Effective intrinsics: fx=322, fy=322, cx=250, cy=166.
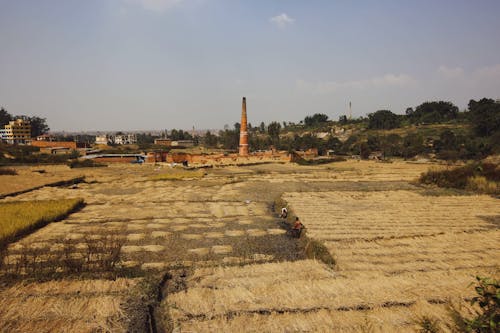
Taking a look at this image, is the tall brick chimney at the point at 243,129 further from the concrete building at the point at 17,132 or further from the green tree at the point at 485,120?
the concrete building at the point at 17,132

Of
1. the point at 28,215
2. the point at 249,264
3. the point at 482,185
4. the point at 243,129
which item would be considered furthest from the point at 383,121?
the point at 28,215

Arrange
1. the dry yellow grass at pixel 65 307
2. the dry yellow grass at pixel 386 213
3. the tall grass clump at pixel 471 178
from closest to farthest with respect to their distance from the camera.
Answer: the dry yellow grass at pixel 65 307, the dry yellow grass at pixel 386 213, the tall grass clump at pixel 471 178

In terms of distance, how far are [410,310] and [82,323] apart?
471 cm

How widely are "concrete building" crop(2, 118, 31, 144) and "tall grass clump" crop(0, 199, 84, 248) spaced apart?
71.1 metres

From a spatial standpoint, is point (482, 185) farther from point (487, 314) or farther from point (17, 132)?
point (17, 132)

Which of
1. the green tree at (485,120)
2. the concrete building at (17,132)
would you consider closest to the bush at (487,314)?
the green tree at (485,120)

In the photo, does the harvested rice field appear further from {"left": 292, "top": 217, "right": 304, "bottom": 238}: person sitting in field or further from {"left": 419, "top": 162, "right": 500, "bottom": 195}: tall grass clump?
{"left": 419, "top": 162, "right": 500, "bottom": 195}: tall grass clump

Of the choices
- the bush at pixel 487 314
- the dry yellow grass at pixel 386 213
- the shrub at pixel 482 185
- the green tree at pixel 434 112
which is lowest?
the dry yellow grass at pixel 386 213

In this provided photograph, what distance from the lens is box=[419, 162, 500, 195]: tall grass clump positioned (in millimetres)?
16797

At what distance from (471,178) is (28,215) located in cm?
2088

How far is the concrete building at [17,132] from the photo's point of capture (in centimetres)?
7112

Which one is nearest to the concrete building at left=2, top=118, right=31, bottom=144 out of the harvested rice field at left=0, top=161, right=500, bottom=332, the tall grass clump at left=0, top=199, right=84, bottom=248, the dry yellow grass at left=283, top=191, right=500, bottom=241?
the harvested rice field at left=0, top=161, right=500, bottom=332

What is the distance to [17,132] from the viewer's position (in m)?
75.1

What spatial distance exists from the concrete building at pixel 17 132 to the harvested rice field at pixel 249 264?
68953 mm
